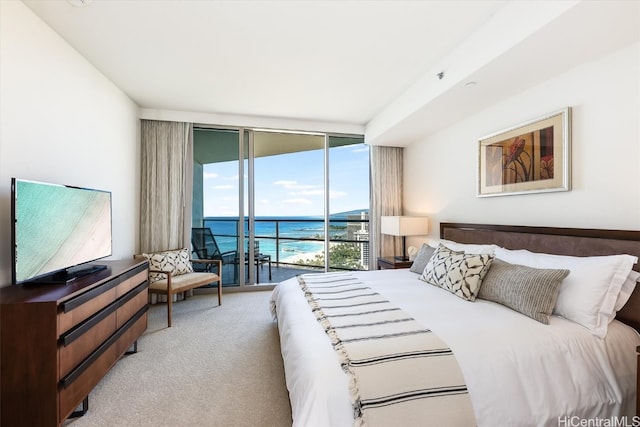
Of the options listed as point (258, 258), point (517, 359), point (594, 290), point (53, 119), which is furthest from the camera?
point (258, 258)

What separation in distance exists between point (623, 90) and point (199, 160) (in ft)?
14.7

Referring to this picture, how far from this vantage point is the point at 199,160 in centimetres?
420

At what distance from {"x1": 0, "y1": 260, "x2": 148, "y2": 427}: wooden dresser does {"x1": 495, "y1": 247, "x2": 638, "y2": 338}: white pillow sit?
2.96 meters

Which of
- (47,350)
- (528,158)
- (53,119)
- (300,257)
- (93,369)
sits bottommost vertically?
(93,369)

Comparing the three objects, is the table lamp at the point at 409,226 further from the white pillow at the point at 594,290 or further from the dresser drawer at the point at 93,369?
the dresser drawer at the point at 93,369

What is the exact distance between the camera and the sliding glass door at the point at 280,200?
428 cm

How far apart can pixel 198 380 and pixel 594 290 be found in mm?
2669

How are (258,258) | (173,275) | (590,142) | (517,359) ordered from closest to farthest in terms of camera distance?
(517,359)
(590,142)
(173,275)
(258,258)

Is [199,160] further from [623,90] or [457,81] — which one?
[623,90]

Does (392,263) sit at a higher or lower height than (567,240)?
lower

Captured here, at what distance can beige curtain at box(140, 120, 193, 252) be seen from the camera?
3.83m

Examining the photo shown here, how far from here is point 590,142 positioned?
2.04m

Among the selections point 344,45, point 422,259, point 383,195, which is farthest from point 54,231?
point 383,195

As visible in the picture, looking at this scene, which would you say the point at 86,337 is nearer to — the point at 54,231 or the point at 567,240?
the point at 54,231
